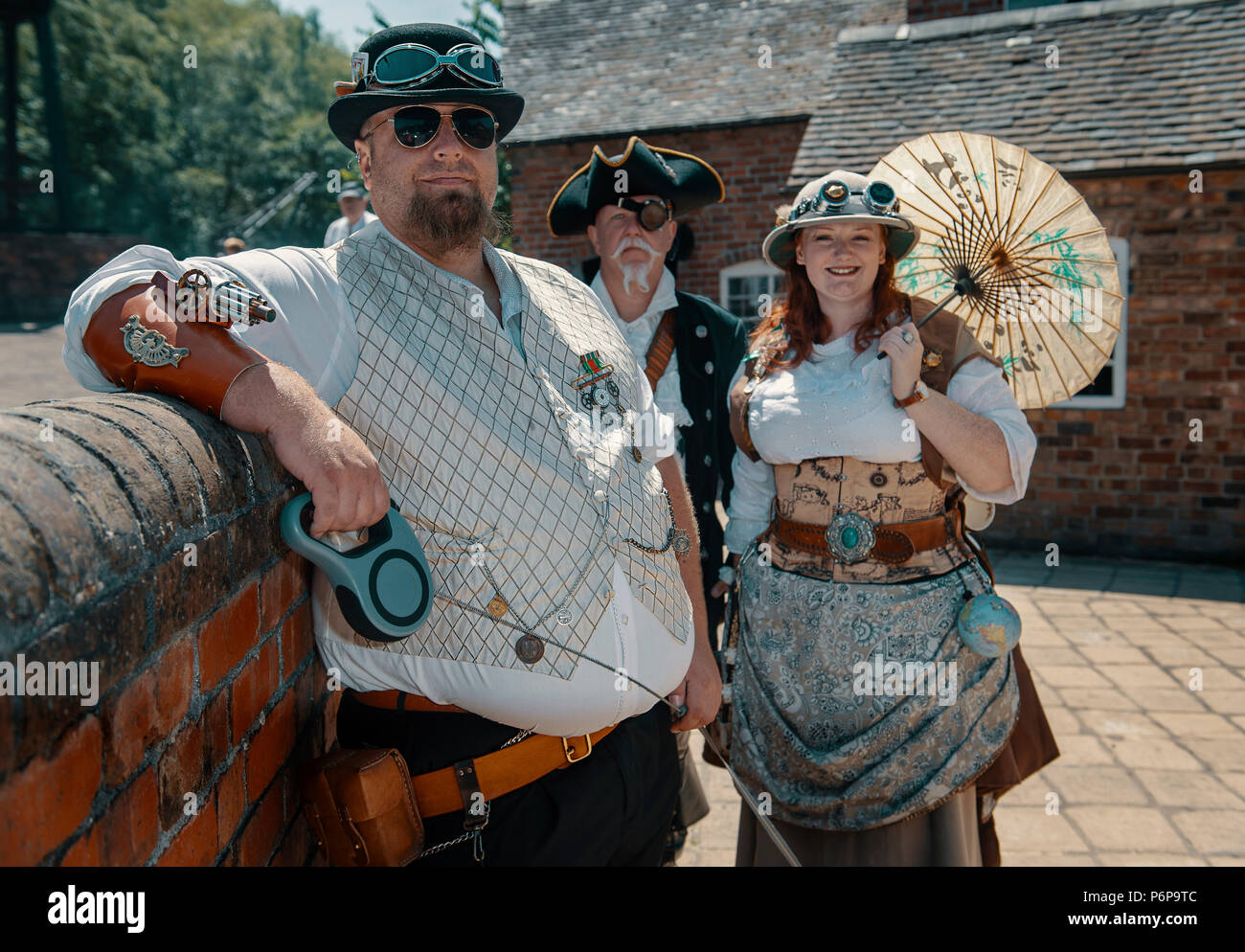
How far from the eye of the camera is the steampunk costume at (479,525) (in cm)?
168

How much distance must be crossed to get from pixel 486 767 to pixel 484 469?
21.6 inches

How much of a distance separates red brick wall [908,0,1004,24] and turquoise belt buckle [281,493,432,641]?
1057 centimetres

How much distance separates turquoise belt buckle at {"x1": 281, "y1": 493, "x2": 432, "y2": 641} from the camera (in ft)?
4.74

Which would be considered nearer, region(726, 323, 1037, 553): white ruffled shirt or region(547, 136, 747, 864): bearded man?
region(726, 323, 1037, 553): white ruffled shirt

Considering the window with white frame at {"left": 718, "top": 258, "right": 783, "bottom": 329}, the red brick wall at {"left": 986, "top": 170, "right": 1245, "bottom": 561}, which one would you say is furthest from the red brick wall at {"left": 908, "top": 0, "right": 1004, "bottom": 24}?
the window with white frame at {"left": 718, "top": 258, "right": 783, "bottom": 329}

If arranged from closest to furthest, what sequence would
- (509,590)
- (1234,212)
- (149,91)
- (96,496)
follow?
(96,496) → (509,590) → (1234,212) → (149,91)

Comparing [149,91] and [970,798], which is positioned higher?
[149,91]

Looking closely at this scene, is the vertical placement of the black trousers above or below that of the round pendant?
below

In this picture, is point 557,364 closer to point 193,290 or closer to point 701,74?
point 193,290

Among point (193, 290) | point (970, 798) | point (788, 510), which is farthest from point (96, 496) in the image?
point (970, 798)

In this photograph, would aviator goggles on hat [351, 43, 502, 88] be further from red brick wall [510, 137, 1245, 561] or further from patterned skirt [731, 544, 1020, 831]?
red brick wall [510, 137, 1245, 561]

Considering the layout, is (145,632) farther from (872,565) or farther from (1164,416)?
(1164,416)

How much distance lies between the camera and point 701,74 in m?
11.7
